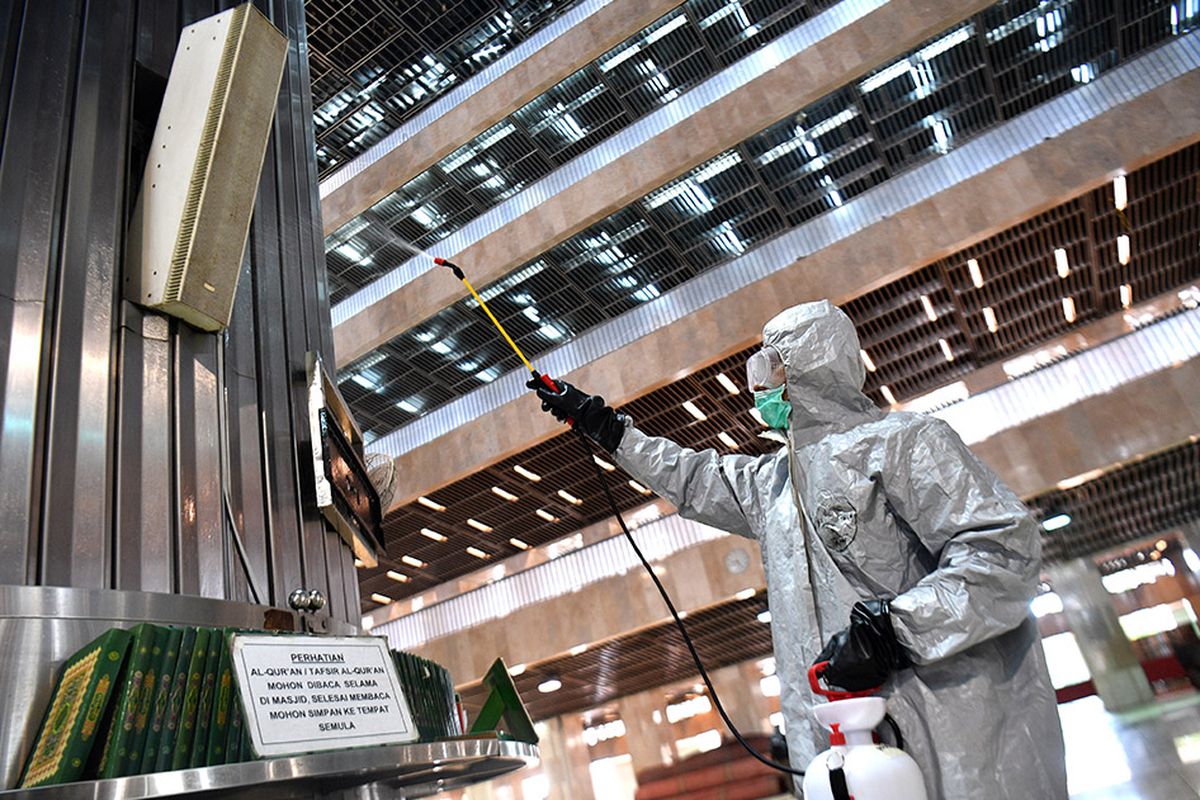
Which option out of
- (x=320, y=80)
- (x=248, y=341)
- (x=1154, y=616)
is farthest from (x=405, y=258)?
(x=1154, y=616)

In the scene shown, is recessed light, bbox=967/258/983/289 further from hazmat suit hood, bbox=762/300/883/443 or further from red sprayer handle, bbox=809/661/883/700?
red sprayer handle, bbox=809/661/883/700

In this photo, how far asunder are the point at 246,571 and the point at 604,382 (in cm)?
1094

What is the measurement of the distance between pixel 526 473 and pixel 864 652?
1346cm

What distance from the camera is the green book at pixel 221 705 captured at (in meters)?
2.07

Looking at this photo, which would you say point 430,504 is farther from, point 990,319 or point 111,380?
point 111,380

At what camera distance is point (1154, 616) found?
22.7 meters

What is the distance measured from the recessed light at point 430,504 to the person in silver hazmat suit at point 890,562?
12.7 m

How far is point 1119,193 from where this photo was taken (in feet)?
38.6

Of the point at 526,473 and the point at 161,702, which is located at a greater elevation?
the point at 526,473

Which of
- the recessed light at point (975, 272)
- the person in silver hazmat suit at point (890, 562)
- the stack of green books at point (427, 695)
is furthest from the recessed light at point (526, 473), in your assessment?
the stack of green books at point (427, 695)

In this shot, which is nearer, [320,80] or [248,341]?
[248,341]

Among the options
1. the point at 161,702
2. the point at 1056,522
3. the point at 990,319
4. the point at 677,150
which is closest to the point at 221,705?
the point at 161,702

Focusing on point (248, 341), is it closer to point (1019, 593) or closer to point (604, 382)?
point (1019, 593)

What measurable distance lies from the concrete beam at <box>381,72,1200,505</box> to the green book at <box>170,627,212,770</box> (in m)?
11.1
